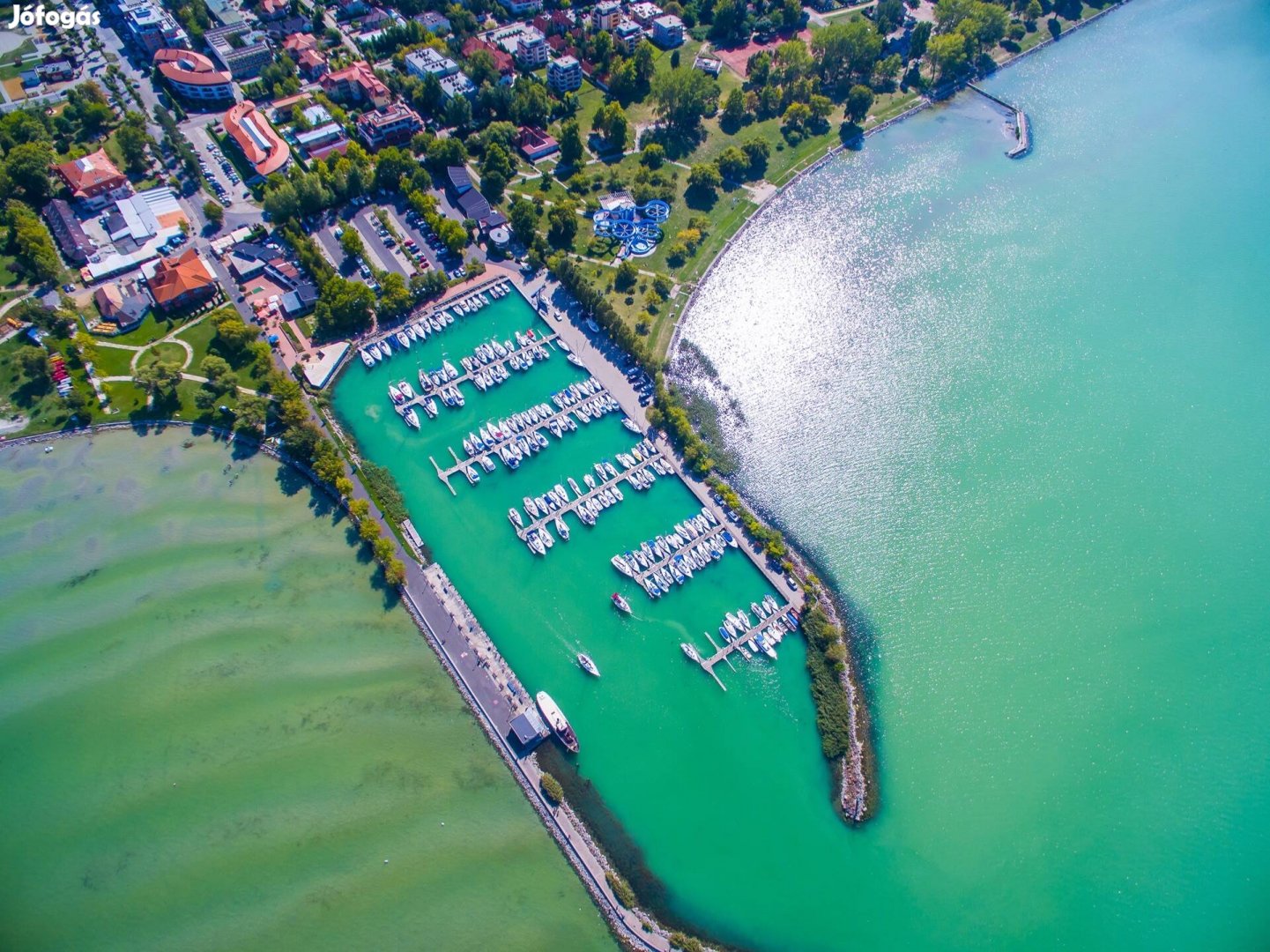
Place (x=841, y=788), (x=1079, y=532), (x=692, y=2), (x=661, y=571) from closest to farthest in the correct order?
(x=841, y=788) < (x=661, y=571) < (x=1079, y=532) < (x=692, y=2)

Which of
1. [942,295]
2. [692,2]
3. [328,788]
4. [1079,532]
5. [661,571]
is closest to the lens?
[328,788]

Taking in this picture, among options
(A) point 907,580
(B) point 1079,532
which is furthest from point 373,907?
(B) point 1079,532

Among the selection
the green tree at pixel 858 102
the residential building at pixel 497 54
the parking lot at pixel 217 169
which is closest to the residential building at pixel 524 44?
the residential building at pixel 497 54

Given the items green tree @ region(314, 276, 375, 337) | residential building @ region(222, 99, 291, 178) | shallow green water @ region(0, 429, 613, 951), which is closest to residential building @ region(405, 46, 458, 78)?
residential building @ region(222, 99, 291, 178)

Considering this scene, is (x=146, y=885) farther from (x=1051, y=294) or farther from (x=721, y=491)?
(x=1051, y=294)

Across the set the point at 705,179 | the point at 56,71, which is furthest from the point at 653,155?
the point at 56,71

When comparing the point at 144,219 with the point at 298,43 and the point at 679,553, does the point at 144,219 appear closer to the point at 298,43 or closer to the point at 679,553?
the point at 298,43

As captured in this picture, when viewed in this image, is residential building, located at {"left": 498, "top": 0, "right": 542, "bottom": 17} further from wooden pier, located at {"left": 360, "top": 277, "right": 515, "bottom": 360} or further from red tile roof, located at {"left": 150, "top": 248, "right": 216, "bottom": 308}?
red tile roof, located at {"left": 150, "top": 248, "right": 216, "bottom": 308}
